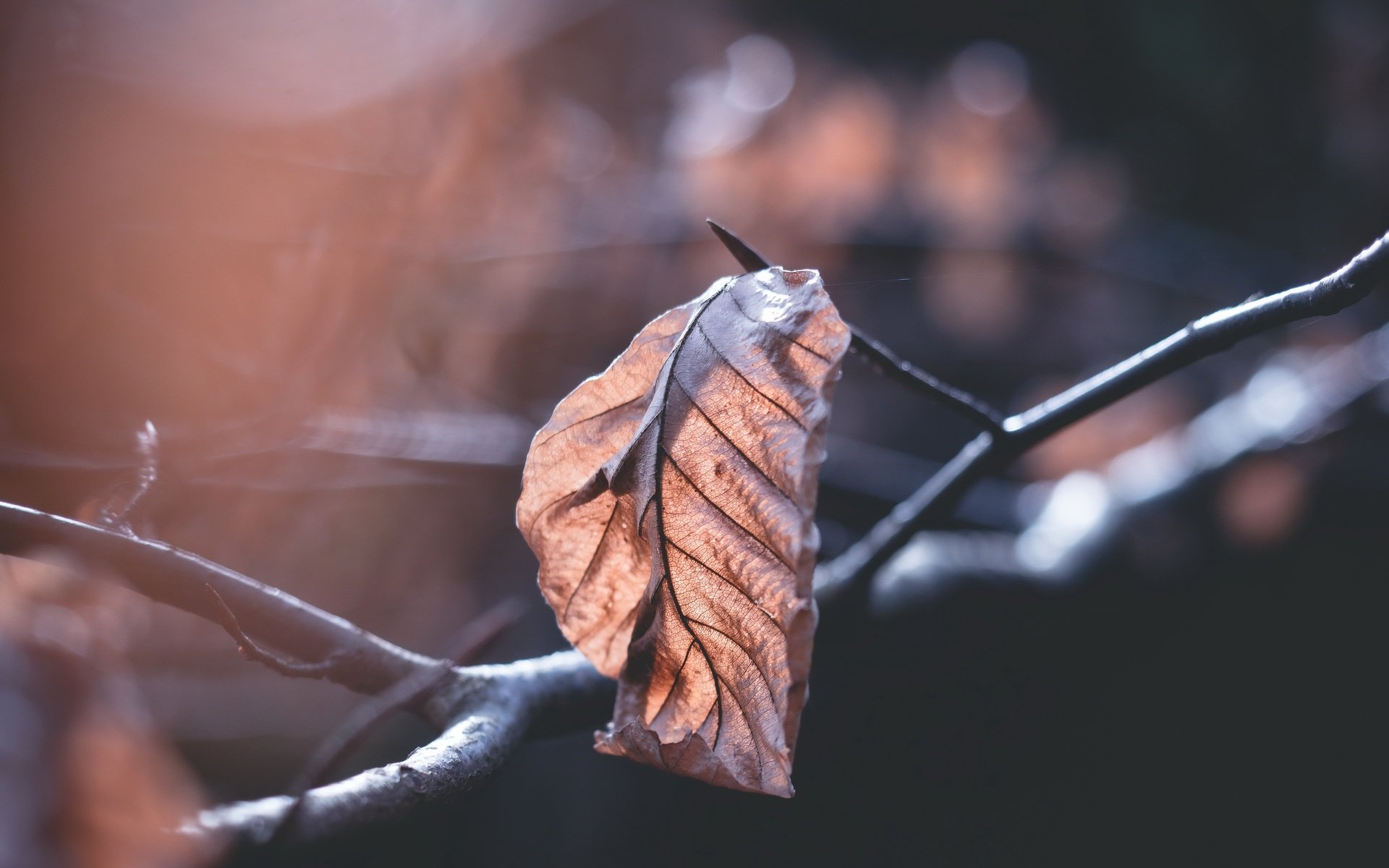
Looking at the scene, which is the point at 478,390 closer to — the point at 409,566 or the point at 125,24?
the point at 409,566

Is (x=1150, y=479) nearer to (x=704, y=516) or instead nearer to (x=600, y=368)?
(x=600, y=368)

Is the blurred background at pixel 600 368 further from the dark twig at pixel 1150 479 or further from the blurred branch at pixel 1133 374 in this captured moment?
the blurred branch at pixel 1133 374

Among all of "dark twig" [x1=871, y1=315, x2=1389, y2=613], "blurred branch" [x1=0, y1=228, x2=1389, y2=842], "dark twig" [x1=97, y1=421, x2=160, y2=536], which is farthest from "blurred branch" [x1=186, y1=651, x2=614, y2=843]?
"dark twig" [x1=871, y1=315, x2=1389, y2=613]

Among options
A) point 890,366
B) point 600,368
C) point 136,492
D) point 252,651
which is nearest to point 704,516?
Answer: point 890,366

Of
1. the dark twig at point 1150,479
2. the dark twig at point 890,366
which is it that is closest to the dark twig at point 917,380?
the dark twig at point 890,366

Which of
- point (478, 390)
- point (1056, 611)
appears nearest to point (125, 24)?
point (478, 390)
